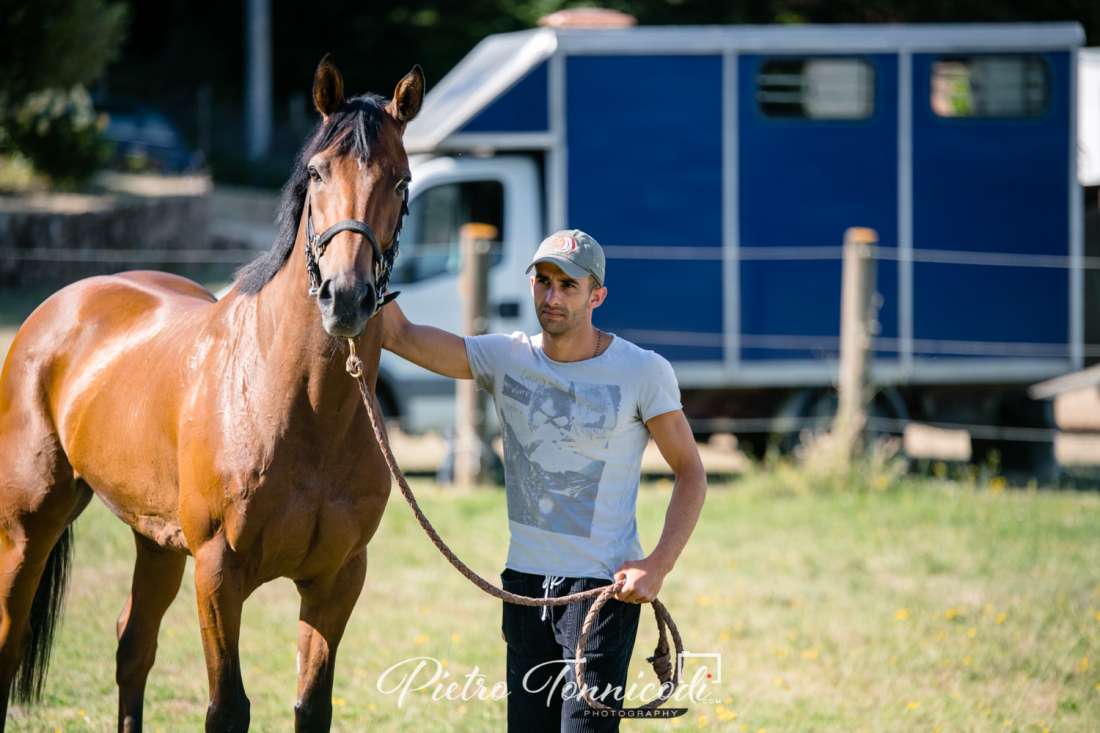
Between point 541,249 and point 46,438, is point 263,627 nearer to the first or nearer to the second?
point 46,438

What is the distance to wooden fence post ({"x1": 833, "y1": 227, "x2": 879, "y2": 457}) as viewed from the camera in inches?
350

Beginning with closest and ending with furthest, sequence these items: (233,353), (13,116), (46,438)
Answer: (233,353), (46,438), (13,116)

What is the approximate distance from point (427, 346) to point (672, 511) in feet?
2.66

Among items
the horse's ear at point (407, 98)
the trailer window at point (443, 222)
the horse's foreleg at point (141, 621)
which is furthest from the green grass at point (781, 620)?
the horse's ear at point (407, 98)

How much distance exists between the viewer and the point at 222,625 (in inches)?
133

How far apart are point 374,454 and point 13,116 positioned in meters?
15.3

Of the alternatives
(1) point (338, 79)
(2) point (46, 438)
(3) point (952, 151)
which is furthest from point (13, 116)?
(1) point (338, 79)

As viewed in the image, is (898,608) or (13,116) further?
(13,116)

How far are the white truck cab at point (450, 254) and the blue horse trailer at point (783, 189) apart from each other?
0.02 meters

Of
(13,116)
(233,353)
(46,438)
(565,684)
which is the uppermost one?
(13,116)

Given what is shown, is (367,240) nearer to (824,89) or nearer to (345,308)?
(345,308)

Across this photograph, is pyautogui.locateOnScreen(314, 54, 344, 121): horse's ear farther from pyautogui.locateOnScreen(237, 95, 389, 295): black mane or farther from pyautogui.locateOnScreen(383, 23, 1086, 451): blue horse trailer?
pyautogui.locateOnScreen(383, 23, 1086, 451): blue horse trailer

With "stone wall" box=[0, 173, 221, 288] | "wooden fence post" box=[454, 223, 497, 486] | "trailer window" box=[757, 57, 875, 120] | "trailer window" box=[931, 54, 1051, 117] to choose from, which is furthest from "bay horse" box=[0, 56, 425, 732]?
"stone wall" box=[0, 173, 221, 288]

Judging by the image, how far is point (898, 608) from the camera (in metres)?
6.28
